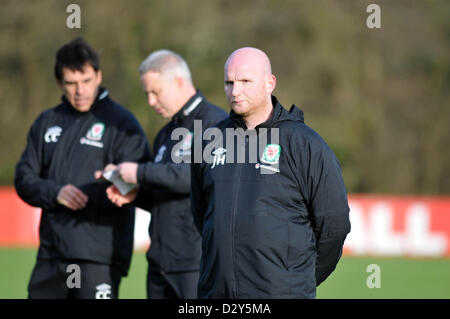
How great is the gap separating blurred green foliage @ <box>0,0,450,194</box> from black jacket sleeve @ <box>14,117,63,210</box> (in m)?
20.6

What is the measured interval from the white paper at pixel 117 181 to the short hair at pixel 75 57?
1000 millimetres

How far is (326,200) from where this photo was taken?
422cm

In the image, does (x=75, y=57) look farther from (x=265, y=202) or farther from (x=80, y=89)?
(x=265, y=202)

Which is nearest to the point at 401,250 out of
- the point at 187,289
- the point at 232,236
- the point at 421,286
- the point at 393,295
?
the point at 421,286

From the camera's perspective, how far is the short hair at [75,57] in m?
5.92

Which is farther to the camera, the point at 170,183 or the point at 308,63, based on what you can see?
the point at 308,63

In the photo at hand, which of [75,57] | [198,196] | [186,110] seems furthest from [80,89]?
[198,196]

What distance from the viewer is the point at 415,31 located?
29328 mm

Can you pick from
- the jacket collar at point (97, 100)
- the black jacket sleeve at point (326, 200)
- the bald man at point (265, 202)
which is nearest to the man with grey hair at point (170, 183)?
the jacket collar at point (97, 100)

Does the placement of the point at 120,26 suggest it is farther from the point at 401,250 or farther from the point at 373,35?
the point at 401,250

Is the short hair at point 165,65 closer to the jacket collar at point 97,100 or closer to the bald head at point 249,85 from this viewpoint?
the jacket collar at point 97,100

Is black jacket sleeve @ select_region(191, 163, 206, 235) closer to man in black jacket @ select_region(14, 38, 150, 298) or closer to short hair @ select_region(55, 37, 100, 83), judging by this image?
man in black jacket @ select_region(14, 38, 150, 298)

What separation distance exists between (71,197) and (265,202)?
2121mm

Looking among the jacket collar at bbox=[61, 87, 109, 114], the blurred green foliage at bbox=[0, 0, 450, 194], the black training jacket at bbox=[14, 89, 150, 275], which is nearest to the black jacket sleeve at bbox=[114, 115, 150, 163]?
the black training jacket at bbox=[14, 89, 150, 275]
